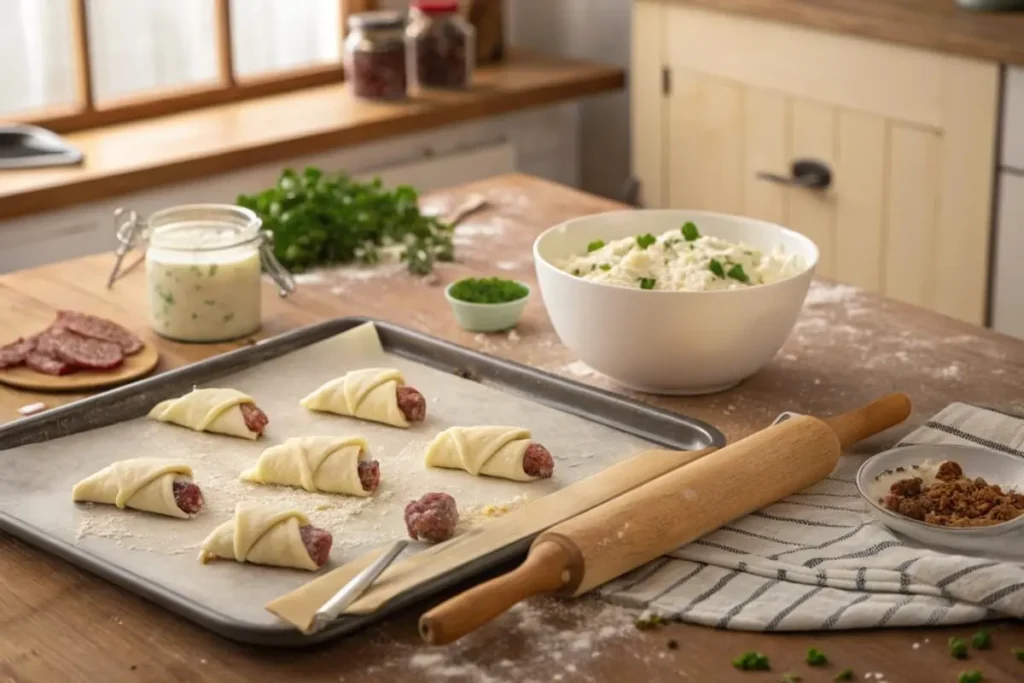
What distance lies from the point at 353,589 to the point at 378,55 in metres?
2.35

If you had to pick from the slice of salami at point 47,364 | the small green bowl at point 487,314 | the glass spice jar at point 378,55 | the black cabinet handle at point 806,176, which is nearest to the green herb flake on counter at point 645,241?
the small green bowl at point 487,314

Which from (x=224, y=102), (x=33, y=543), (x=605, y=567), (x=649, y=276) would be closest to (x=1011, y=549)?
(x=605, y=567)

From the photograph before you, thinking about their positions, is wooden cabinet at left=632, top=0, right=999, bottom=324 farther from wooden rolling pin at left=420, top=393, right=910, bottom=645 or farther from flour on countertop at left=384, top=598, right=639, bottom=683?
flour on countertop at left=384, top=598, right=639, bottom=683

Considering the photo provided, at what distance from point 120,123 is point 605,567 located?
2.43 m

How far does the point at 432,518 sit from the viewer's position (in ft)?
4.18

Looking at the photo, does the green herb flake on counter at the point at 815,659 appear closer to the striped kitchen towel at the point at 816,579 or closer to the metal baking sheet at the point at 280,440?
the striped kitchen towel at the point at 816,579

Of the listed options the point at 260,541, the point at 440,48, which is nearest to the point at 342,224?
the point at 260,541

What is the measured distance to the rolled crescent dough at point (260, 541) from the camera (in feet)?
4.08

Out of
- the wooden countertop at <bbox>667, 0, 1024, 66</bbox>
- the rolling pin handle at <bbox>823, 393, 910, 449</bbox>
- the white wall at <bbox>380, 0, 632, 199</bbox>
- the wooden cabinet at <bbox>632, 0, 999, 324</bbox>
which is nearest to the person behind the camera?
the rolling pin handle at <bbox>823, 393, 910, 449</bbox>

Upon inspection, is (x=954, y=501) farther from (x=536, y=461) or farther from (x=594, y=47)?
(x=594, y=47)

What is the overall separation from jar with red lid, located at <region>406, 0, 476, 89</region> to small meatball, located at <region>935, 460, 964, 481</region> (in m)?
2.26

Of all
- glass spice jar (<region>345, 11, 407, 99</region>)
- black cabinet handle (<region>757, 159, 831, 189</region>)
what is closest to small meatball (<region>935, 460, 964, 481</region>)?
black cabinet handle (<region>757, 159, 831, 189</region>)

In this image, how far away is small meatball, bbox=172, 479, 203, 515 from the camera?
4.44 ft

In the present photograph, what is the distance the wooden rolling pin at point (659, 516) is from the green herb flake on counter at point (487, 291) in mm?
526
